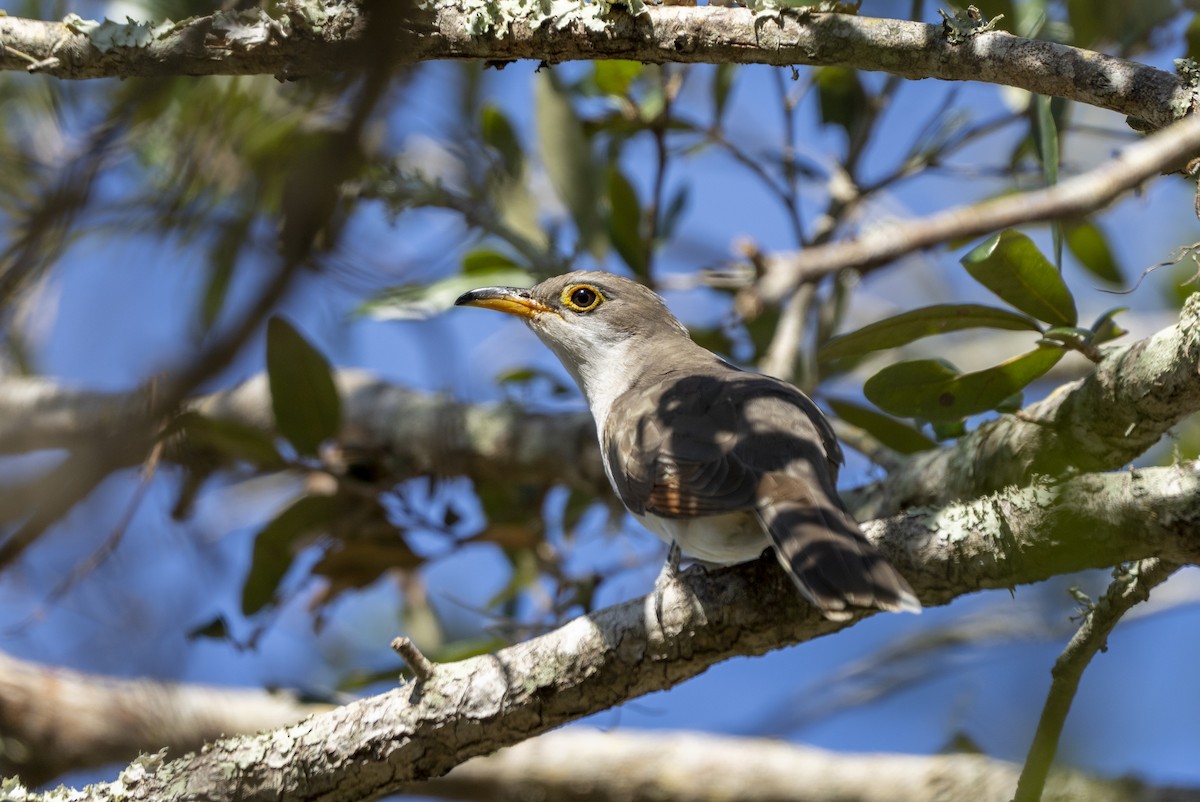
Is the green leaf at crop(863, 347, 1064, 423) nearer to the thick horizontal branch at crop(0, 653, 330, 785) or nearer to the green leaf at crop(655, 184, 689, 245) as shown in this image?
the green leaf at crop(655, 184, 689, 245)

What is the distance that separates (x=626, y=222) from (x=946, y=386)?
245 centimetres

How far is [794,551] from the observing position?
122 inches

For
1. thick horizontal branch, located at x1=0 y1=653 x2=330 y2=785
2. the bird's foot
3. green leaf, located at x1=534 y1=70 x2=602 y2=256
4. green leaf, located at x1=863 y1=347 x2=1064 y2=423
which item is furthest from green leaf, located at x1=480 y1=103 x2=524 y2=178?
thick horizontal branch, located at x1=0 y1=653 x2=330 y2=785

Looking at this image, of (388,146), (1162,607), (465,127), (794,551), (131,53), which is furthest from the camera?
(1162,607)

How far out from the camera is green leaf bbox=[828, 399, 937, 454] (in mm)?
4867

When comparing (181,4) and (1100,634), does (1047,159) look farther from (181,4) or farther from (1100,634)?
(181,4)

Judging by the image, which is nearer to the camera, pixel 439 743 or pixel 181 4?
pixel 439 743

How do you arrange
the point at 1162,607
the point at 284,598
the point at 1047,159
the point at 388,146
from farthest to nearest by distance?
1. the point at 1162,607
2. the point at 284,598
3. the point at 1047,159
4. the point at 388,146

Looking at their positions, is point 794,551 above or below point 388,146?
below

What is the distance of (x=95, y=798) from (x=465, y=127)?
311 centimetres

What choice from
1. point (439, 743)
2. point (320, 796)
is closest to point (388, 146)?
point (439, 743)

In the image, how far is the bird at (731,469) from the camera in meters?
3.04

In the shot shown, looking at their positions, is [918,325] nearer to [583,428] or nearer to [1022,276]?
[1022,276]

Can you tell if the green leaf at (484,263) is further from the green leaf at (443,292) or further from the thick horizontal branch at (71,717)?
the thick horizontal branch at (71,717)
